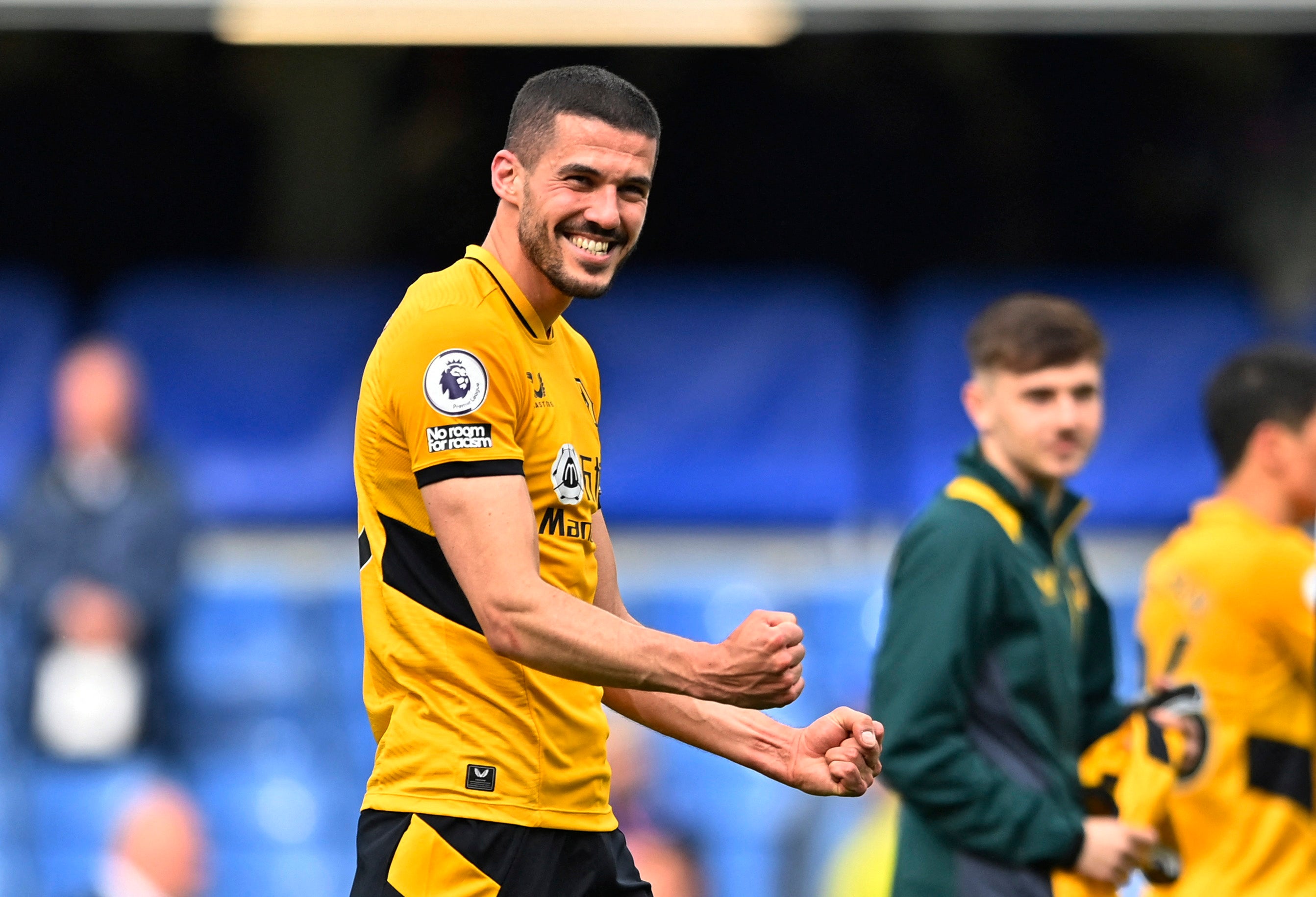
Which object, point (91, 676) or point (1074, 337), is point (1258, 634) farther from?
point (91, 676)

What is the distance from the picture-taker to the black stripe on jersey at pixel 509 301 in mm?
2859

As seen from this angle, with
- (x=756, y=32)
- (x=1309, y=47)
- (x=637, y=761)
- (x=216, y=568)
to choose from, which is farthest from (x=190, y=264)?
(x=1309, y=47)

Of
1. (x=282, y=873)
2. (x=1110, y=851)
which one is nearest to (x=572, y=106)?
(x=1110, y=851)

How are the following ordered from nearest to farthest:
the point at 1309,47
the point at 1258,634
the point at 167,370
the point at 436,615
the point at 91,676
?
the point at 436,615 → the point at 1258,634 → the point at 91,676 → the point at 1309,47 → the point at 167,370

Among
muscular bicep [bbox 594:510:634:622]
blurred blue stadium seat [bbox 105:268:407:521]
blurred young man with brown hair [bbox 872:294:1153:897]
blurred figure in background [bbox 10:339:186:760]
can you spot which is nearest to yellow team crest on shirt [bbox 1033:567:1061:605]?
blurred young man with brown hair [bbox 872:294:1153:897]

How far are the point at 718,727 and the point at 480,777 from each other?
1.60ft

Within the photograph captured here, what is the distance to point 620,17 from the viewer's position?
323 inches

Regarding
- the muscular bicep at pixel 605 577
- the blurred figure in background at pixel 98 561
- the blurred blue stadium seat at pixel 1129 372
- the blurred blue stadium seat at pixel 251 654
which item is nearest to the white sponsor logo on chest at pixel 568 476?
the muscular bicep at pixel 605 577

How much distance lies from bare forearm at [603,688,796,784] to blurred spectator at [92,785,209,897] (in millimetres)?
4856

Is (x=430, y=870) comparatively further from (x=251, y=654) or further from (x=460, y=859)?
(x=251, y=654)

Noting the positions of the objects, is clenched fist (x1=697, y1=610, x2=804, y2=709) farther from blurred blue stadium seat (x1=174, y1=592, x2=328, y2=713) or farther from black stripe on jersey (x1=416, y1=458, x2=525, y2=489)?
blurred blue stadium seat (x1=174, y1=592, x2=328, y2=713)

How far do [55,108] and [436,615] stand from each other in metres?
7.44

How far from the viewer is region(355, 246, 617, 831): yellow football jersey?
8.85 ft

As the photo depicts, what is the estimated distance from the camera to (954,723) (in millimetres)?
3859
